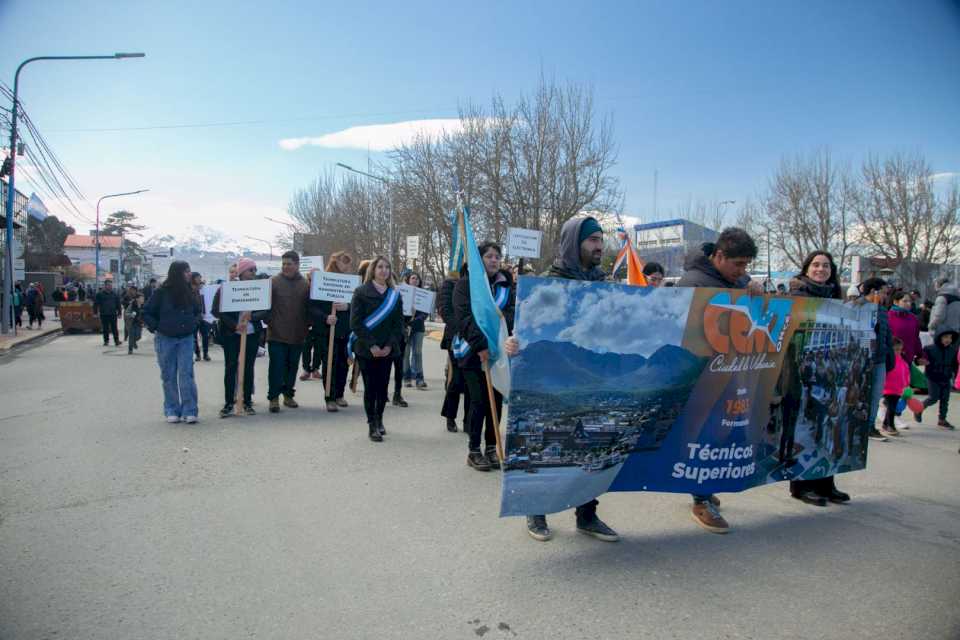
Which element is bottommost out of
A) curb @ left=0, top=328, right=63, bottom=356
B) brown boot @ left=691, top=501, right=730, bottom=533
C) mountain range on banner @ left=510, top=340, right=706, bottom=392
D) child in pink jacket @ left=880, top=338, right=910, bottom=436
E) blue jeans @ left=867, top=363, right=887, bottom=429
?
curb @ left=0, top=328, right=63, bottom=356

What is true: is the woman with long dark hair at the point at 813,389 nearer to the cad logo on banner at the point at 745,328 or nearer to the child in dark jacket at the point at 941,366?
the cad logo on banner at the point at 745,328

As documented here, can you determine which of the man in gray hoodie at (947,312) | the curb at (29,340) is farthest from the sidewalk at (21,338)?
the man in gray hoodie at (947,312)

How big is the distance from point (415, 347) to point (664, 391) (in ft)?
26.2

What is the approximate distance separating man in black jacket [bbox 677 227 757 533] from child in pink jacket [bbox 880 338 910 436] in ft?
16.6

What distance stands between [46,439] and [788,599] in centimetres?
737

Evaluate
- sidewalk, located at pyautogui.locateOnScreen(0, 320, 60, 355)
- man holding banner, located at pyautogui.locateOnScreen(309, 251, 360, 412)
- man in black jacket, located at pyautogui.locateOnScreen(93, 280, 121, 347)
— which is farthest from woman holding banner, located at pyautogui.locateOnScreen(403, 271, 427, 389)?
sidewalk, located at pyautogui.locateOnScreen(0, 320, 60, 355)

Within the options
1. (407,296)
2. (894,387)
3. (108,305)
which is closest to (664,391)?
(894,387)

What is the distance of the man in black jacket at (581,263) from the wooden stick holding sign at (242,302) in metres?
5.53

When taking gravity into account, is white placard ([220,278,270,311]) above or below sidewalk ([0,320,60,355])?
above

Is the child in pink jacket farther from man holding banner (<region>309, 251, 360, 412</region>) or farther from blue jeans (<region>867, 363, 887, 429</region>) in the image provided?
man holding banner (<region>309, 251, 360, 412</region>)

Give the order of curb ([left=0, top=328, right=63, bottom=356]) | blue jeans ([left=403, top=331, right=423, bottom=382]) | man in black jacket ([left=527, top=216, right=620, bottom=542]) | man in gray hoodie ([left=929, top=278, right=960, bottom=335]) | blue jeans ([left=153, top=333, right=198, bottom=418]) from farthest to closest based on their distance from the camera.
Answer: curb ([left=0, top=328, right=63, bottom=356]) < blue jeans ([left=403, top=331, right=423, bottom=382]) < man in gray hoodie ([left=929, top=278, right=960, bottom=335]) < blue jeans ([left=153, top=333, right=198, bottom=418]) < man in black jacket ([left=527, top=216, right=620, bottom=542])

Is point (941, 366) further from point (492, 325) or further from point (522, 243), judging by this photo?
point (522, 243)

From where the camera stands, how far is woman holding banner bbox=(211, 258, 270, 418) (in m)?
8.73

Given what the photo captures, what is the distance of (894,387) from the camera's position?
8.38 metres
